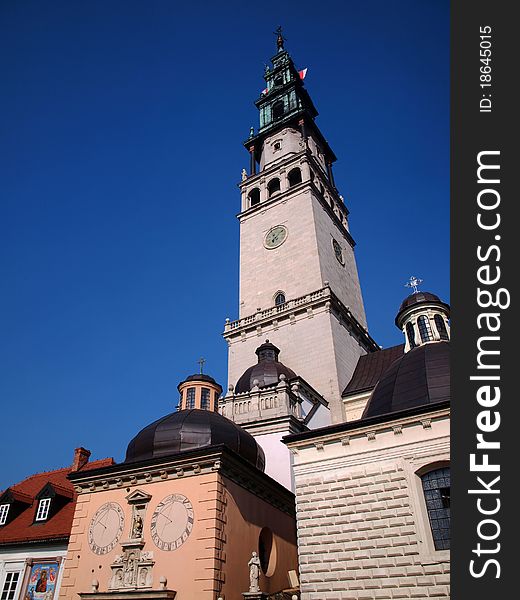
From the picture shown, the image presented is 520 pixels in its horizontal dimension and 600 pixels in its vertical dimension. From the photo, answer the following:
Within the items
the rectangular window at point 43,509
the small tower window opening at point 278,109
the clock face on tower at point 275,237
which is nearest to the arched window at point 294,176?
the clock face on tower at point 275,237

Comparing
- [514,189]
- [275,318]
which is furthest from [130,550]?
[275,318]

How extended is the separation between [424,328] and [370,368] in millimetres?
7820

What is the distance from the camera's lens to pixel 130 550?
14641 mm

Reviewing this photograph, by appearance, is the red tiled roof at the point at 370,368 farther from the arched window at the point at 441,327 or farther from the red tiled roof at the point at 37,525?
the red tiled roof at the point at 37,525

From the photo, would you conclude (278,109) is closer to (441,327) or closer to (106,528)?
(441,327)

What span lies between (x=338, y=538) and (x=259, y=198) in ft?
111

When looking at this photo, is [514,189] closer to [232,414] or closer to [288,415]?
[288,415]

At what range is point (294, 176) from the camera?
42312mm

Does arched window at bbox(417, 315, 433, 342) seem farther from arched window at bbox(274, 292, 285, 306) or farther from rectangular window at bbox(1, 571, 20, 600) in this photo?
rectangular window at bbox(1, 571, 20, 600)

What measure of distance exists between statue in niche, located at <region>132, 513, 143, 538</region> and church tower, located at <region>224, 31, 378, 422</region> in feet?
48.1

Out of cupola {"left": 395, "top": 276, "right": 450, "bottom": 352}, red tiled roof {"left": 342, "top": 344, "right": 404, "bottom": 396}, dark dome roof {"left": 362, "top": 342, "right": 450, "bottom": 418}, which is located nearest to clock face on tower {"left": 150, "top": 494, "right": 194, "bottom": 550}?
dark dome roof {"left": 362, "top": 342, "right": 450, "bottom": 418}

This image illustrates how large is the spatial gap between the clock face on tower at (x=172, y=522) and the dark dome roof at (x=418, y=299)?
14.6m

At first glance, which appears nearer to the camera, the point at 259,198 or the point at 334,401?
the point at 334,401

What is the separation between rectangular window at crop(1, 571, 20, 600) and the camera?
65.6ft
